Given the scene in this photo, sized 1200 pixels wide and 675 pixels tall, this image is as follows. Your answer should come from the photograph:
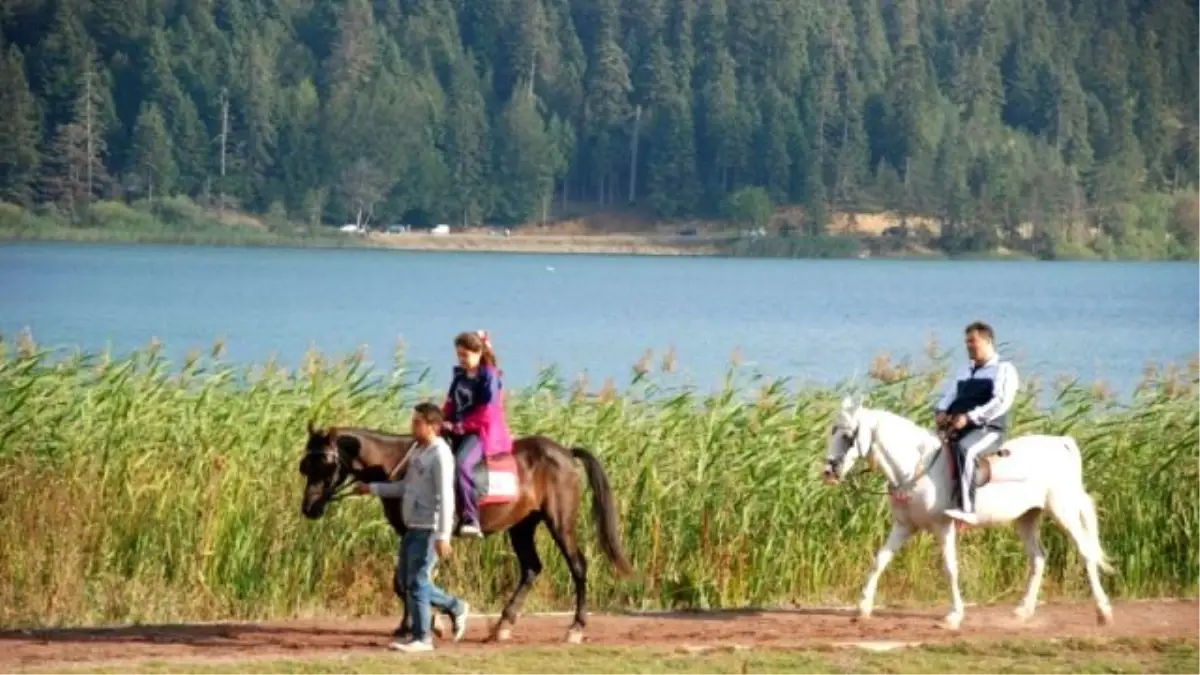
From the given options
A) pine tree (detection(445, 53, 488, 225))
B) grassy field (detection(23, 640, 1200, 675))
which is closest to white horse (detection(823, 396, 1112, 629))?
grassy field (detection(23, 640, 1200, 675))

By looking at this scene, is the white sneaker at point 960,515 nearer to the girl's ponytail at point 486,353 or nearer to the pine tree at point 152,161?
the girl's ponytail at point 486,353

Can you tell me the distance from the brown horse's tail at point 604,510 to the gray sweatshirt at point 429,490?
1.19 meters

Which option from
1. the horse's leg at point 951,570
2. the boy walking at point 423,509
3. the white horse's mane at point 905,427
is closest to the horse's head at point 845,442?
the white horse's mane at point 905,427

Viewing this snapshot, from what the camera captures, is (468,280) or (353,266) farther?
(353,266)

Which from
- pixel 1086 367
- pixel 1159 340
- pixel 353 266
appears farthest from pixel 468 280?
pixel 1086 367

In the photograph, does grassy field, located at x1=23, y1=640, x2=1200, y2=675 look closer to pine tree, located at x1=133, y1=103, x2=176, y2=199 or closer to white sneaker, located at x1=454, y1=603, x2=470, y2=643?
white sneaker, located at x1=454, y1=603, x2=470, y2=643

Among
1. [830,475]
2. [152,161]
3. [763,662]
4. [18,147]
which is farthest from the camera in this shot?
[152,161]

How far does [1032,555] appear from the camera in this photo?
53.5 ft

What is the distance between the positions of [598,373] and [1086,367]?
1329cm

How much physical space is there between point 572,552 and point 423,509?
1.22m

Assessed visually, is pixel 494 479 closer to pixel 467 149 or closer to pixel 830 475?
pixel 830 475

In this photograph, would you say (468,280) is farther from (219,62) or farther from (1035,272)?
(219,62)

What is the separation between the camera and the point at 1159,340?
71812 mm

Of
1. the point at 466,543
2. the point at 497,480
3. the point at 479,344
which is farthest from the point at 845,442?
the point at 466,543
